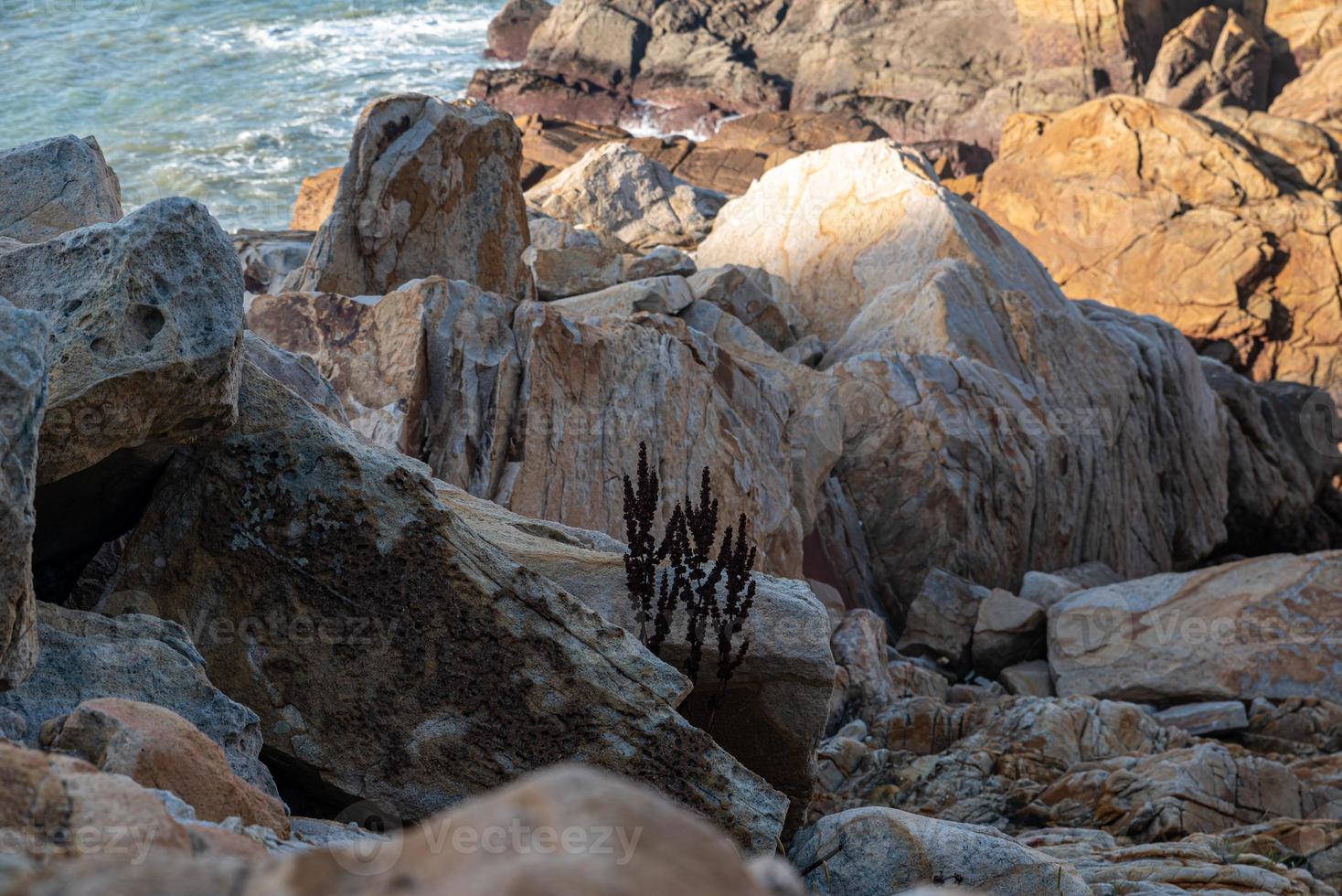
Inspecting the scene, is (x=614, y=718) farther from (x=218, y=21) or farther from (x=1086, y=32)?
(x=218, y=21)

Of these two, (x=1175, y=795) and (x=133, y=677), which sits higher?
(x=133, y=677)

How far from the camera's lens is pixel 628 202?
19422mm

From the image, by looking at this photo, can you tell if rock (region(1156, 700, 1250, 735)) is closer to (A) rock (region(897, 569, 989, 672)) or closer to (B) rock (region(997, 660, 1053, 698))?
(B) rock (region(997, 660, 1053, 698))

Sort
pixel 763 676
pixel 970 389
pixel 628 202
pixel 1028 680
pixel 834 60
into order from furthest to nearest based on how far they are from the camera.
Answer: pixel 834 60
pixel 628 202
pixel 970 389
pixel 1028 680
pixel 763 676

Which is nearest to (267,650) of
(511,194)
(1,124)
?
(511,194)

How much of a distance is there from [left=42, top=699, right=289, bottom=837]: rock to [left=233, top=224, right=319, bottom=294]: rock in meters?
8.98

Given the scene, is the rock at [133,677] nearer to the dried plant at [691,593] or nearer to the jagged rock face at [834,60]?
the dried plant at [691,593]

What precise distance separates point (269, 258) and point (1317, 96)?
25761 mm

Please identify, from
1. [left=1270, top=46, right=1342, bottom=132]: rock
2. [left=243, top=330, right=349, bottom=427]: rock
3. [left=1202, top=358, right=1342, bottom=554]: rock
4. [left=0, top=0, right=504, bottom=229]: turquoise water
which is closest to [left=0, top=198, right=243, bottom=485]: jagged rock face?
[left=243, top=330, right=349, bottom=427]: rock

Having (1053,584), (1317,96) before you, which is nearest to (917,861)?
(1053,584)

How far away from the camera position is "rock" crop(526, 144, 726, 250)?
18.6 m

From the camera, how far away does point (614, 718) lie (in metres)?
3.90

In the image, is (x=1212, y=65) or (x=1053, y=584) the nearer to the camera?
(x=1053, y=584)
